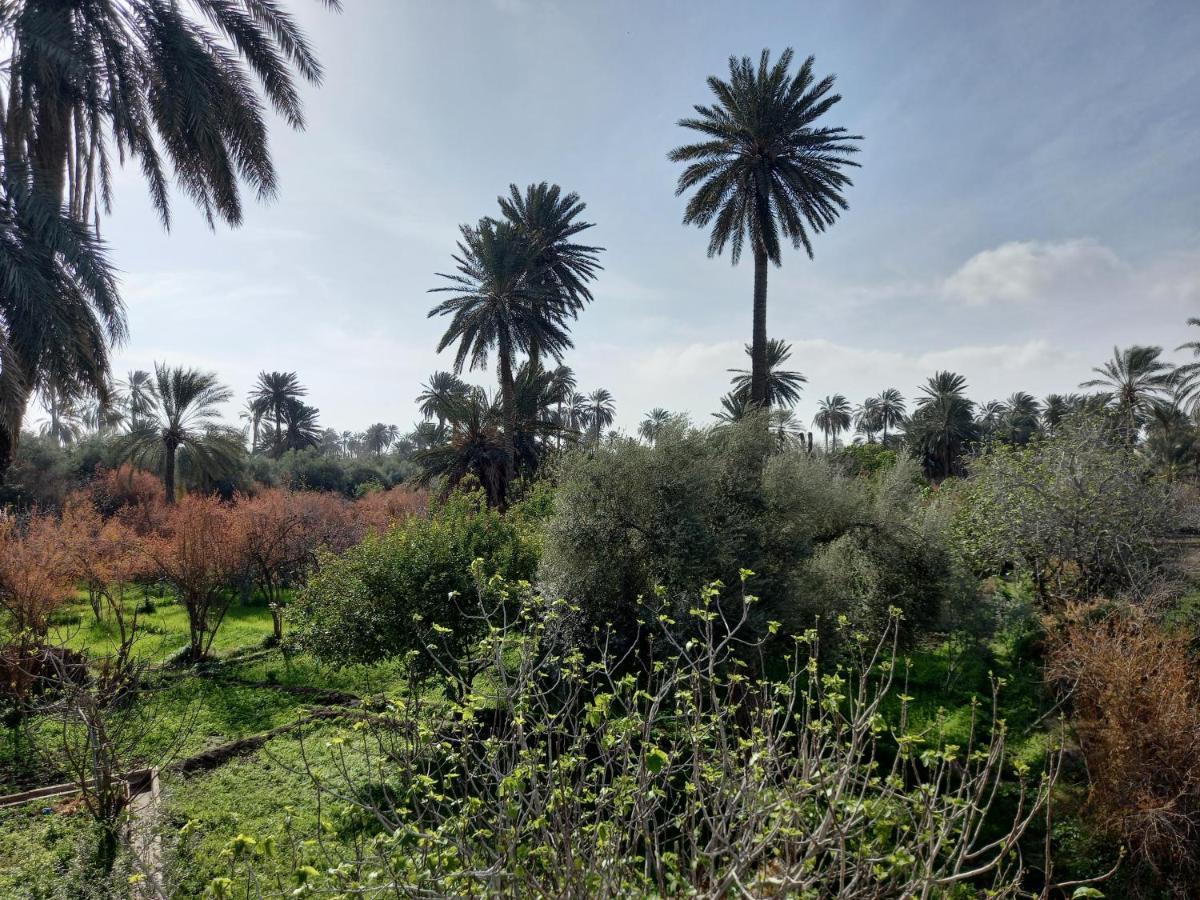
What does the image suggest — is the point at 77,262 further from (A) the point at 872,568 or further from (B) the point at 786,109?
(B) the point at 786,109

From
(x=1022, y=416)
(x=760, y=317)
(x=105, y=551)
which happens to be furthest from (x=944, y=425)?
(x=105, y=551)

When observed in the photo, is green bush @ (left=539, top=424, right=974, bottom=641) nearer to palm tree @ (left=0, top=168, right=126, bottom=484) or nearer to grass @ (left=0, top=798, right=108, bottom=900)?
grass @ (left=0, top=798, right=108, bottom=900)

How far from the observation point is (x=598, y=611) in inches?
424

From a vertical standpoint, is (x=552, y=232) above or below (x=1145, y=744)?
above

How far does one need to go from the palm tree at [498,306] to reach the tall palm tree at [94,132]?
11.6 meters

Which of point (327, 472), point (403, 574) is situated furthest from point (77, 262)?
point (327, 472)

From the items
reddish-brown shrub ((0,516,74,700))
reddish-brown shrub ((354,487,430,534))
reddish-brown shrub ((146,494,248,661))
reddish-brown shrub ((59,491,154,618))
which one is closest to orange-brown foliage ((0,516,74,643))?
reddish-brown shrub ((0,516,74,700))

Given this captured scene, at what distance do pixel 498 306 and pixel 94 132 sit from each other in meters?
13.3

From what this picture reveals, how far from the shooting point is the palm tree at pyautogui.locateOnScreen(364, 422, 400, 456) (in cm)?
10012

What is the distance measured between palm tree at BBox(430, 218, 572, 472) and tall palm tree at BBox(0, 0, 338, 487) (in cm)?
1161

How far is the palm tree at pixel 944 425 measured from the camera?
3934 cm

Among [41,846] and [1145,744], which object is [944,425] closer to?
[1145,744]

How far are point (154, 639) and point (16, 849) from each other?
10976mm

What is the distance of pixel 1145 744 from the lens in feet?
26.3
